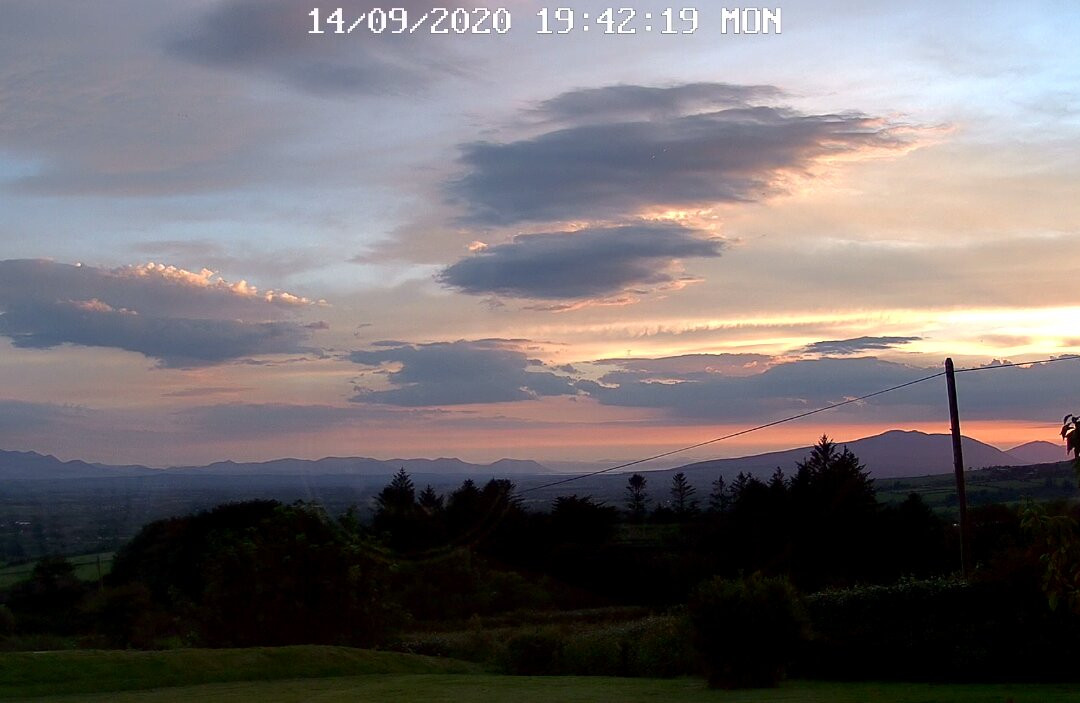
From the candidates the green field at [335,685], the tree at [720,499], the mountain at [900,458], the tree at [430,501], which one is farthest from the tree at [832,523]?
the mountain at [900,458]

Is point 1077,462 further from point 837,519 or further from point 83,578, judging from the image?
point 83,578

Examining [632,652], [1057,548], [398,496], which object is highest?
[1057,548]

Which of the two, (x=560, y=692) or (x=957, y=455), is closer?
(x=560, y=692)

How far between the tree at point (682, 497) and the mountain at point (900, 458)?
5.87 meters

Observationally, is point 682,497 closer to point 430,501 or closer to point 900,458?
point 430,501

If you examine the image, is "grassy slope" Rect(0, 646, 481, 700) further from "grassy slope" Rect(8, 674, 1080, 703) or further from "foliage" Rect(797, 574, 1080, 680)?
"foliage" Rect(797, 574, 1080, 680)

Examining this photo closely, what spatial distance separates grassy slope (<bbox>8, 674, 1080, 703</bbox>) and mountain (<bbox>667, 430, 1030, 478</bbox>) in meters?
72.4

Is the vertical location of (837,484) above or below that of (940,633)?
above

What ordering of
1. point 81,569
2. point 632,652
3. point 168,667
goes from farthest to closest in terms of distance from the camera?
1. point 81,569
2. point 632,652
3. point 168,667

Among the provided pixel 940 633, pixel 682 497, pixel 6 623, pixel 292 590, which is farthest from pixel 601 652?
pixel 682 497

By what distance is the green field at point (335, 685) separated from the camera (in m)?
19.6

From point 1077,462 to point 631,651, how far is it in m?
19.7

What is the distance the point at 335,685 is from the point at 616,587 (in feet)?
98.8

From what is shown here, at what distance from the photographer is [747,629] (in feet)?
67.9
